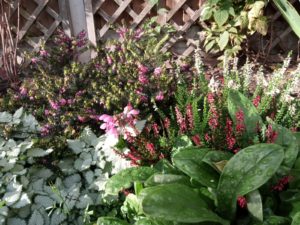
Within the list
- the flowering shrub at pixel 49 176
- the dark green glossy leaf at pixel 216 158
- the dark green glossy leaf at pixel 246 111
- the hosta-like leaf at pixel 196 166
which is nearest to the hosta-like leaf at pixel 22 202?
the flowering shrub at pixel 49 176

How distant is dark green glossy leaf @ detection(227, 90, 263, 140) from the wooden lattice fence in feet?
7.18

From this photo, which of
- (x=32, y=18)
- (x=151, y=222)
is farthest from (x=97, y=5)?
(x=151, y=222)

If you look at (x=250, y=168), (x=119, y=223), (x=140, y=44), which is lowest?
(x=119, y=223)

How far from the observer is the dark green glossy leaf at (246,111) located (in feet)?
6.25

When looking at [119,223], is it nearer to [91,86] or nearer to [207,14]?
[91,86]

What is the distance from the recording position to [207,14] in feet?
12.3

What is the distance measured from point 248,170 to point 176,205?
0.31 metres

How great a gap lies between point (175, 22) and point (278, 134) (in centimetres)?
259

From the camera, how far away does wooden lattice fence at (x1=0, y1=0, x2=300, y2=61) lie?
394 cm

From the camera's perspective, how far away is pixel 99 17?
4102mm

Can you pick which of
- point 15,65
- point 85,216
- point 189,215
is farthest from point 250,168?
point 15,65

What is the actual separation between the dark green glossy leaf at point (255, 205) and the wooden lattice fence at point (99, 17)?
280 cm

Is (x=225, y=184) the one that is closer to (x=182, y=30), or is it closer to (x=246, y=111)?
(x=246, y=111)

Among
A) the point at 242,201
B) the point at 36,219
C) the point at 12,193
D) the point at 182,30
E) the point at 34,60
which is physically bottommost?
the point at 242,201
